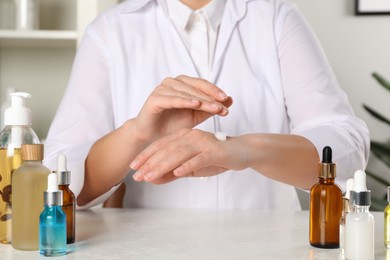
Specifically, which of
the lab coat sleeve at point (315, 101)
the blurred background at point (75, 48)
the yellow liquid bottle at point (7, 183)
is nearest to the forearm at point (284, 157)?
the lab coat sleeve at point (315, 101)

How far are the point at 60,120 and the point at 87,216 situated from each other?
0.30 meters

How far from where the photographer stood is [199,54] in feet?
4.91

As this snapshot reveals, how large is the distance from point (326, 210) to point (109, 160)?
507 mm

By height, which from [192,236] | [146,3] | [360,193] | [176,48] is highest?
[146,3]

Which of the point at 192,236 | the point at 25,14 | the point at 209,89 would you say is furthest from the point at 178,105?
the point at 25,14

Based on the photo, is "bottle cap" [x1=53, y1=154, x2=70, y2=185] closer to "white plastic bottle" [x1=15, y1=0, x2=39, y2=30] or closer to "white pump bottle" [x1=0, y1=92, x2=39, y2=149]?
"white pump bottle" [x1=0, y1=92, x2=39, y2=149]

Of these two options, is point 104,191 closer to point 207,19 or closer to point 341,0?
point 207,19

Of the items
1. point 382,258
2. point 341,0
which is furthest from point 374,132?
point 382,258

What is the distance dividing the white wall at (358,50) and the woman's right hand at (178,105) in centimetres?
165

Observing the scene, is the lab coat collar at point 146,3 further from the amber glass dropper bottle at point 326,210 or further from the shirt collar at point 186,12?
the amber glass dropper bottle at point 326,210

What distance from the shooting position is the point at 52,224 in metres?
0.85

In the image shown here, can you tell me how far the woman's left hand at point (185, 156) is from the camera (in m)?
0.98

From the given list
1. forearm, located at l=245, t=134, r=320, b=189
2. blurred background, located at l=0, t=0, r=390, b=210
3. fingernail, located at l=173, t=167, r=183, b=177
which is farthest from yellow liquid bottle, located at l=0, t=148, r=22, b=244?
blurred background, located at l=0, t=0, r=390, b=210

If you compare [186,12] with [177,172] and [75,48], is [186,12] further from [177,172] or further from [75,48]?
[75,48]
